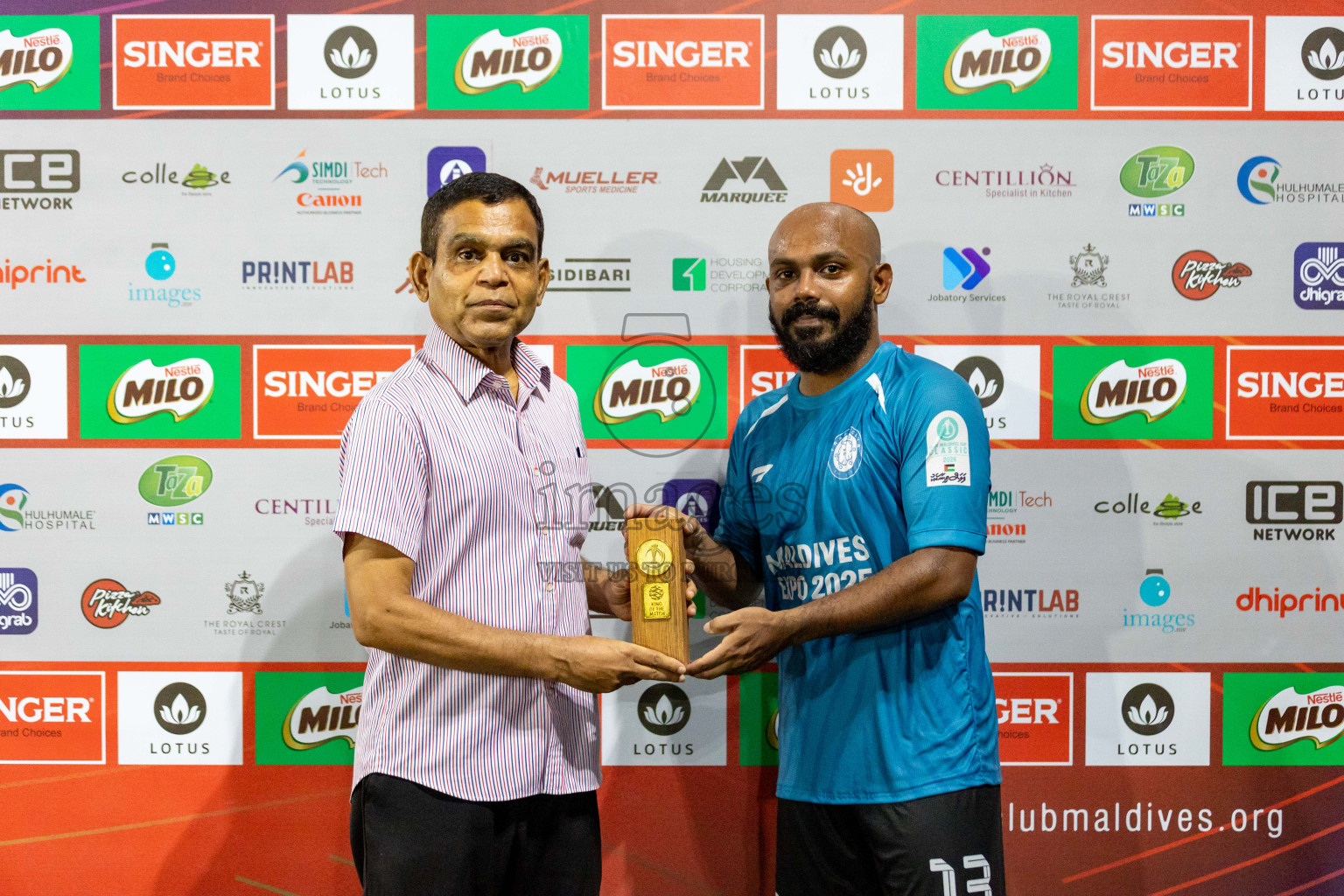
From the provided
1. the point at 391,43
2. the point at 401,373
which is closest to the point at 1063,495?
the point at 401,373

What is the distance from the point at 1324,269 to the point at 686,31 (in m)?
1.93

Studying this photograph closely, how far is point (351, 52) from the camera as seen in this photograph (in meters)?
2.26

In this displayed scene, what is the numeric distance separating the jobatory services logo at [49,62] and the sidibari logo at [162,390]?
0.77m

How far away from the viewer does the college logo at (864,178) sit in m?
2.25

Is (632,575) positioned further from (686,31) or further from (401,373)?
(686,31)

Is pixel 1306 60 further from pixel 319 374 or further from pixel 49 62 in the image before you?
pixel 49 62

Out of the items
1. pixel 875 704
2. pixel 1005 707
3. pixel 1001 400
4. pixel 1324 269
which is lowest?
pixel 1005 707

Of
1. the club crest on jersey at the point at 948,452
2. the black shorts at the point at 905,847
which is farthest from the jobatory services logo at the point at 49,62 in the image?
the black shorts at the point at 905,847

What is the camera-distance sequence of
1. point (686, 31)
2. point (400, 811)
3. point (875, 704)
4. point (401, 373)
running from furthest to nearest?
point (686, 31) < point (875, 704) < point (401, 373) < point (400, 811)

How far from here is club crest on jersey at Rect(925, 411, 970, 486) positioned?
1.64m

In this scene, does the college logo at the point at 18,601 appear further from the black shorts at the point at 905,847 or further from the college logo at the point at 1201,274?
the college logo at the point at 1201,274

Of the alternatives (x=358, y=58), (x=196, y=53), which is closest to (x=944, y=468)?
(x=358, y=58)

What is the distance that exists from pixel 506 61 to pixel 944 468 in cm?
162

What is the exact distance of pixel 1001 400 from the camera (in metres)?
2.29
